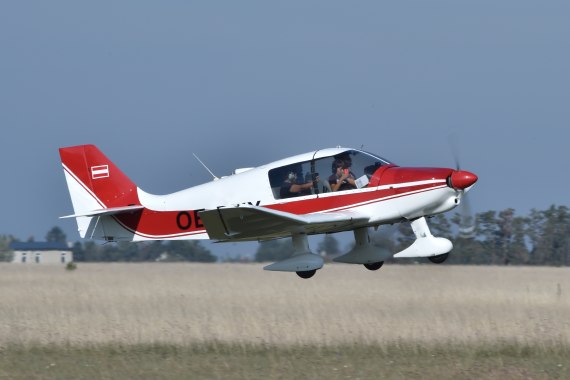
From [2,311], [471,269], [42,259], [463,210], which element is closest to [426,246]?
[463,210]

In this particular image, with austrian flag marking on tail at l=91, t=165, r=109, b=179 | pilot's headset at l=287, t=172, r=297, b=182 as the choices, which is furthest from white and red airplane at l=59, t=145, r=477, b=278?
austrian flag marking on tail at l=91, t=165, r=109, b=179

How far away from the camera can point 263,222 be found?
14688mm

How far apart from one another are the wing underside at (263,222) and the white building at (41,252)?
4332 centimetres

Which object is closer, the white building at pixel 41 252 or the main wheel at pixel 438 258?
the main wheel at pixel 438 258

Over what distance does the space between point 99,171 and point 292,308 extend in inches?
182

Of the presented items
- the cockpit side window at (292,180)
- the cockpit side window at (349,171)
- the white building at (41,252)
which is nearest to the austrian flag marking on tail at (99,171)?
the cockpit side window at (292,180)

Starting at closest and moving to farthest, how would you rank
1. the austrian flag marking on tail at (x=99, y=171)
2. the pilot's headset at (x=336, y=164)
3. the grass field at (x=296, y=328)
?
1. the grass field at (x=296, y=328)
2. the pilot's headset at (x=336, y=164)
3. the austrian flag marking on tail at (x=99, y=171)

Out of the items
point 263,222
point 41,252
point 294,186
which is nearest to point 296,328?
point 263,222

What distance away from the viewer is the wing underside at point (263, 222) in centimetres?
1429

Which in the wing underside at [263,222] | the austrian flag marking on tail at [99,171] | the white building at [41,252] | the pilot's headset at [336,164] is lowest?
the white building at [41,252]

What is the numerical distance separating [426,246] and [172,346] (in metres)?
4.07

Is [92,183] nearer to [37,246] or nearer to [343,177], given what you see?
[343,177]

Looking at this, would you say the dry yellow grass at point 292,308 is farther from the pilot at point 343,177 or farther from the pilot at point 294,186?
A: the pilot at point 343,177

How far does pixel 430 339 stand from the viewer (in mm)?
14625
